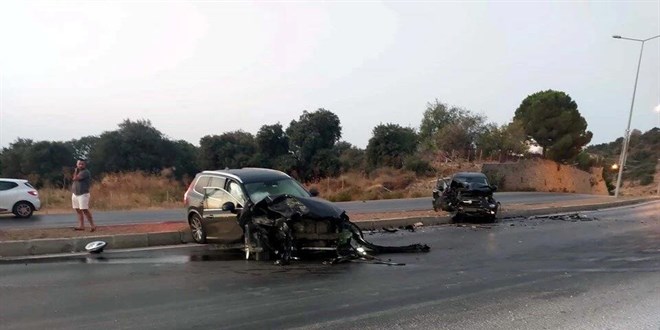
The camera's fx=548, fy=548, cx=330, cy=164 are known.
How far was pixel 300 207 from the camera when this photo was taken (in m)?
9.89

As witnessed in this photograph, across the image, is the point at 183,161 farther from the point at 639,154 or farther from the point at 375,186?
the point at 639,154

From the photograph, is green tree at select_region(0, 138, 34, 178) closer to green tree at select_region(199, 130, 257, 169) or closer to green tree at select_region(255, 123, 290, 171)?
green tree at select_region(199, 130, 257, 169)

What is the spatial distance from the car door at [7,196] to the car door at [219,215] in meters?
10.9

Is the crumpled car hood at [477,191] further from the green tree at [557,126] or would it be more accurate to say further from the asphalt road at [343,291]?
the green tree at [557,126]

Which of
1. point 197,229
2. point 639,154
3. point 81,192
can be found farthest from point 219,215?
point 639,154

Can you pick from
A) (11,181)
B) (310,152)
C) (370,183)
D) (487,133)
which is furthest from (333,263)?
(487,133)

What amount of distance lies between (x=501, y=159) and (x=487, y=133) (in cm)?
508

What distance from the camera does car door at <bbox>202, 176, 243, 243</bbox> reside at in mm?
11008

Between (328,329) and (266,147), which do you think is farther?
(266,147)

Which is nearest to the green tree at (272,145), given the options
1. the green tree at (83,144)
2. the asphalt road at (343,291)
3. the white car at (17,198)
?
the green tree at (83,144)

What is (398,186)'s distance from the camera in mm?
43688

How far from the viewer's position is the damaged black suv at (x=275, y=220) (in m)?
9.80

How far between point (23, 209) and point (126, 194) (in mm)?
10110

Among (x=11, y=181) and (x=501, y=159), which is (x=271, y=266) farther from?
(x=501, y=159)
